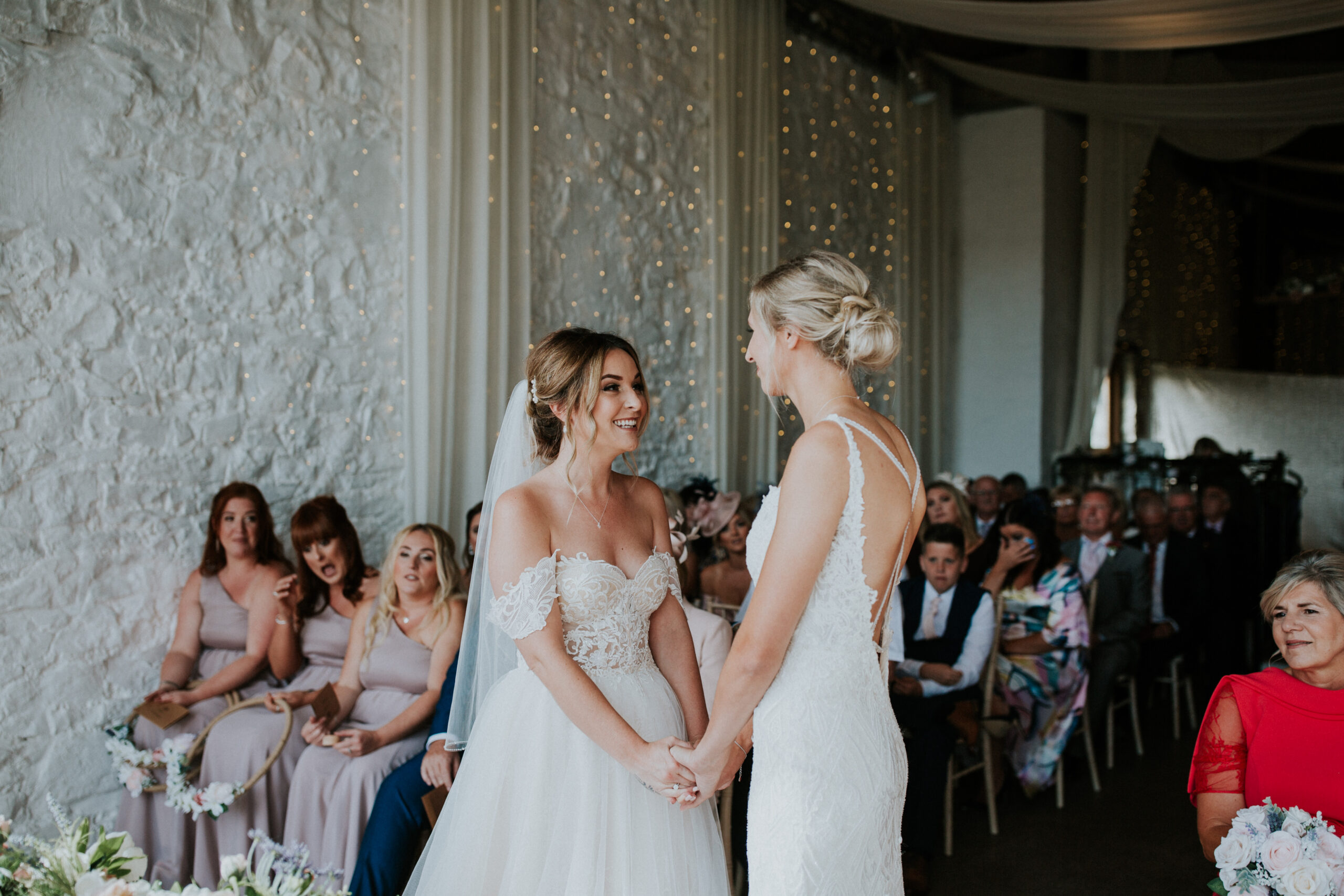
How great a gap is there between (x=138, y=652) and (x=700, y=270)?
3.83 meters

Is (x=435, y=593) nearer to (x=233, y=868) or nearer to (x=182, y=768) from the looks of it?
(x=182, y=768)

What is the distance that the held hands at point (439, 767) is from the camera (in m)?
2.96

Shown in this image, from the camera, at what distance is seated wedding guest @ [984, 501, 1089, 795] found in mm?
4488

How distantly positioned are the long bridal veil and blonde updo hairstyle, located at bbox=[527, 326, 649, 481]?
12cm

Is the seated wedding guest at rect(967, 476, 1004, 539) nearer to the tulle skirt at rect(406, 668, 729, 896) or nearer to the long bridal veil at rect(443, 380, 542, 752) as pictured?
the long bridal veil at rect(443, 380, 542, 752)

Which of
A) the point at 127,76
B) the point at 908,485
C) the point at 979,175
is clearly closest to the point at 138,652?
the point at 127,76

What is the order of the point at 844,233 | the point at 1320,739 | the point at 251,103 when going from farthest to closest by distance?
the point at 844,233, the point at 251,103, the point at 1320,739

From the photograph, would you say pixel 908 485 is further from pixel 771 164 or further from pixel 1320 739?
pixel 771 164

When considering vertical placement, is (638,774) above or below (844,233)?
below

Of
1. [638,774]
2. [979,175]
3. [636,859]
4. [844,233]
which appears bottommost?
[636,859]

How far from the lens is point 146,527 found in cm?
369

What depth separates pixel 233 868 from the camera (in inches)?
58.2

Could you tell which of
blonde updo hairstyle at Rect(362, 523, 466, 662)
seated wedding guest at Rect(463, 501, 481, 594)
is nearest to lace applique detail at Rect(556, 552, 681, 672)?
blonde updo hairstyle at Rect(362, 523, 466, 662)

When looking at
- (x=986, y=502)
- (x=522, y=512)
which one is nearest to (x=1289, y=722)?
(x=522, y=512)
